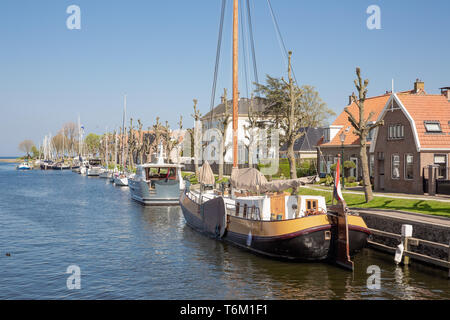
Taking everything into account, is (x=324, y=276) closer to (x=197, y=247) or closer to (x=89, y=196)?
(x=197, y=247)

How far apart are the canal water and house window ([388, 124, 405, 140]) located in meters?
15.2

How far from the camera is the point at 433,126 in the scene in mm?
35438

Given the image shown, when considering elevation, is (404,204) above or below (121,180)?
above

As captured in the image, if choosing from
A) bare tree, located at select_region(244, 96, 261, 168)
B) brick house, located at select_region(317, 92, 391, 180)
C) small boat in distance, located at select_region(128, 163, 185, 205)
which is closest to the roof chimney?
brick house, located at select_region(317, 92, 391, 180)

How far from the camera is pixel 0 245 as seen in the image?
27.0 m

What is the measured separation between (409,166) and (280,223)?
18442 mm

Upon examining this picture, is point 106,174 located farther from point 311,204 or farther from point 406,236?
point 406,236

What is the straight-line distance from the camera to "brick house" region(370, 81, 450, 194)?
34344 millimetres

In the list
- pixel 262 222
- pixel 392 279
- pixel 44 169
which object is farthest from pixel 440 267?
pixel 44 169

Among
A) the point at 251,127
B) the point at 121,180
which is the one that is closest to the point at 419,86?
the point at 251,127
